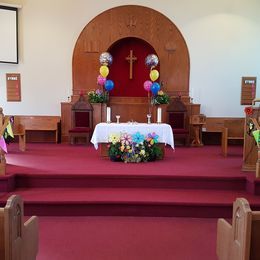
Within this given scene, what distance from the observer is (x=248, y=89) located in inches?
319

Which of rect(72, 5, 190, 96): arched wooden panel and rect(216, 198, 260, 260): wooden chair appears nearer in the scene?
rect(216, 198, 260, 260): wooden chair

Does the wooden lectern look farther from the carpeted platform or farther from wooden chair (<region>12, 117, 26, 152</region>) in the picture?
Answer: wooden chair (<region>12, 117, 26, 152</region>)

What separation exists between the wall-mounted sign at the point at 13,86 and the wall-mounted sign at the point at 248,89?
223 inches

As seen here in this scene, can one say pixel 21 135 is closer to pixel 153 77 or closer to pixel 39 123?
pixel 39 123

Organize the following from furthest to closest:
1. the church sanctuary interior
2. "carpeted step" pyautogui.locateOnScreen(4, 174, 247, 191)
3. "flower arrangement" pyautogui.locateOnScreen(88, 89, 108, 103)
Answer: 1. "flower arrangement" pyautogui.locateOnScreen(88, 89, 108, 103)
2. the church sanctuary interior
3. "carpeted step" pyautogui.locateOnScreen(4, 174, 247, 191)

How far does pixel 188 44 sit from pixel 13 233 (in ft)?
23.6

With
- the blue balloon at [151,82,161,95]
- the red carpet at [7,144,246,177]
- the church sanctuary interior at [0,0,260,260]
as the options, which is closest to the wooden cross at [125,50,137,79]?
the church sanctuary interior at [0,0,260,260]

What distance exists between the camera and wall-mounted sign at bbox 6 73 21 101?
8078 millimetres

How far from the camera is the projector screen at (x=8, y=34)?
7.75m

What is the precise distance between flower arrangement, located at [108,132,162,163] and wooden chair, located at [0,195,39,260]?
11.0 ft

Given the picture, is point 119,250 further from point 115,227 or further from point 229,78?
point 229,78

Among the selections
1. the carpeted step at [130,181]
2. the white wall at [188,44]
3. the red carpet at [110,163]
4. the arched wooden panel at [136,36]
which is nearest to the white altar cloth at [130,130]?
the red carpet at [110,163]

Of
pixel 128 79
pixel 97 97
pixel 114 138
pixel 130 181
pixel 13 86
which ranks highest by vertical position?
pixel 128 79

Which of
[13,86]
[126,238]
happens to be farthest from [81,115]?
[126,238]
